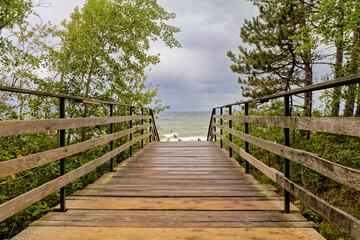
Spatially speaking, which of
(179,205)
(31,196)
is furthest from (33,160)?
(179,205)

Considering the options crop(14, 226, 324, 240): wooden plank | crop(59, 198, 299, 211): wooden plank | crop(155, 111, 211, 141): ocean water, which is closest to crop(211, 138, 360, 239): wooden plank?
crop(14, 226, 324, 240): wooden plank

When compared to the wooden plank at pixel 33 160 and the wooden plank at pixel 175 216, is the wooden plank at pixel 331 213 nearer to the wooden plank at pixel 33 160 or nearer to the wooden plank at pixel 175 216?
the wooden plank at pixel 175 216

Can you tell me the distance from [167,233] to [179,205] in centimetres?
58

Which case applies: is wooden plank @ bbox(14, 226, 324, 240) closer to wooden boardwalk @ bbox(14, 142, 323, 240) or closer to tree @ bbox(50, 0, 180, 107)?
wooden boardwalk @ bbox(14, 142, 323, 240)

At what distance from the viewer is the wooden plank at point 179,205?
7.64ft

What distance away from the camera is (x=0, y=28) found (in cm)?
470

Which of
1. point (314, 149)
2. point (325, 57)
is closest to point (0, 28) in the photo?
point (314, 149)

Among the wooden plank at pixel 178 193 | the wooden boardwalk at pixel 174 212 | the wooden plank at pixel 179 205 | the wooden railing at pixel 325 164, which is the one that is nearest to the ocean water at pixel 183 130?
the wooden boardwalk at pixel 174 212

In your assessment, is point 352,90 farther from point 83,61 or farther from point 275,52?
point 83,61

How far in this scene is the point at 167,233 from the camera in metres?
1.84

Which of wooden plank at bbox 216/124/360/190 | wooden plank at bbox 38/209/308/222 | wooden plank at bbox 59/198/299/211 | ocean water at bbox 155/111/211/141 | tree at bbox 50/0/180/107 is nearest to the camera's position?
wooden plank at bbox 216/124/360/190

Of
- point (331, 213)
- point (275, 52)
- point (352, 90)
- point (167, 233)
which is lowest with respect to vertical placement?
point (167, 233)

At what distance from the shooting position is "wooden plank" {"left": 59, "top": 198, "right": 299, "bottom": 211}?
7.64 ft

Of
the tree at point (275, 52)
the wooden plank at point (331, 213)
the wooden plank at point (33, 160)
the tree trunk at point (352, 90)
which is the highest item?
the tree at point (275, 52)
